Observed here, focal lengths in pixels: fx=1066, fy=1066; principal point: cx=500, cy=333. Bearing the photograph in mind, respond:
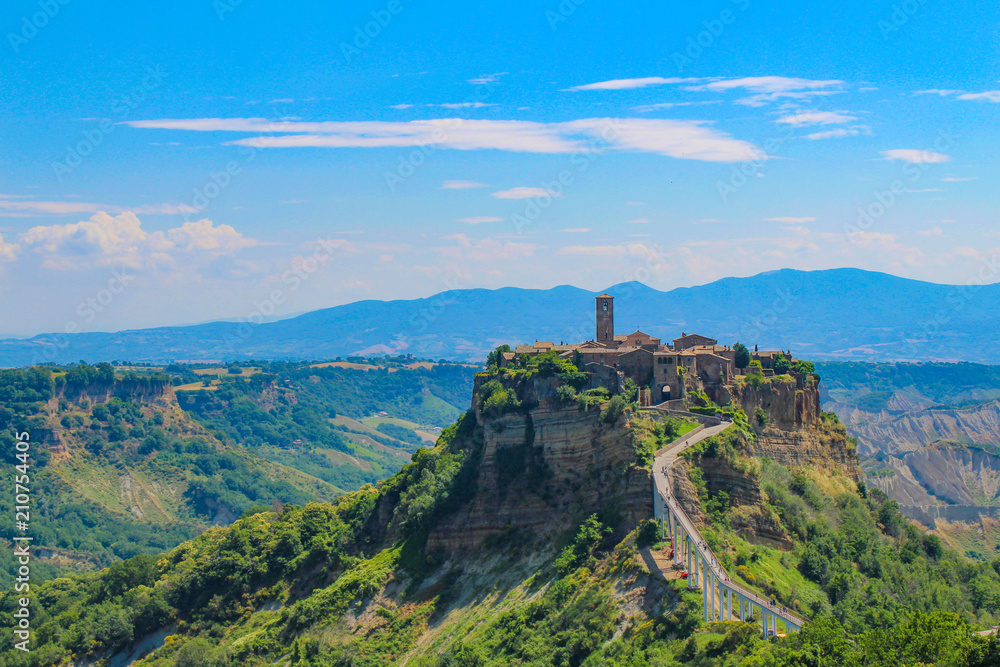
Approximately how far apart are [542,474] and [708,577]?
78.3ft

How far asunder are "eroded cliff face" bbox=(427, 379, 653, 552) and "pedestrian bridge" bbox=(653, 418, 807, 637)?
4.41m

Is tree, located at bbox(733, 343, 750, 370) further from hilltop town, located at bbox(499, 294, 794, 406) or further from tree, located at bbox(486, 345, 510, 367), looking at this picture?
tree, located at bbox(486, 345, 510, 367)

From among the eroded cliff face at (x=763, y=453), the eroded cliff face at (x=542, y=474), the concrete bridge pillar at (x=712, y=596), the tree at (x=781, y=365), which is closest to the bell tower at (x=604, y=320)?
the eroded cliff face at (x=542, y=474)

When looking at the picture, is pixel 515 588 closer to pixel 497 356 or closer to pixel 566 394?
pixel 566 394

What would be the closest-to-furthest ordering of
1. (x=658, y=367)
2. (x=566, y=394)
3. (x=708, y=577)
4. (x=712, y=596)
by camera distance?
(x=712, y=596) → (x=708, y=577) → (x=566, y=394) → (x=658, y=367)

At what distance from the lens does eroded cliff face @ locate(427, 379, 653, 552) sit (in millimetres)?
74750

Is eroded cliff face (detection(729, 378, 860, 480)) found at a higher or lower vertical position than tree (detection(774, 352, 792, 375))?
lower

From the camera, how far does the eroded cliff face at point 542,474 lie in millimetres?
74750

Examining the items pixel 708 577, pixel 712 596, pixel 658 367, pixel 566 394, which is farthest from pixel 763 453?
pixel 712 596

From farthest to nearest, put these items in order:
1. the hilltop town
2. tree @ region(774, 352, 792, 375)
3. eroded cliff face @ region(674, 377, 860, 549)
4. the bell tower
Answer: the bell tower, tree @ region(774, 352, 792, 375), the hilltop town, eroded cliff face @ region(674, 377, 860, 549)

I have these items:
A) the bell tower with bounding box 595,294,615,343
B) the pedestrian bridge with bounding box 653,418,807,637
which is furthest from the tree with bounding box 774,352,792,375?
the pedestrian bridge with bounding box 653,418,807,637

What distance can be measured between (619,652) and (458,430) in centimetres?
3986

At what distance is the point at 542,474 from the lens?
264ft

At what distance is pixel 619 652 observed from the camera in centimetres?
5809
